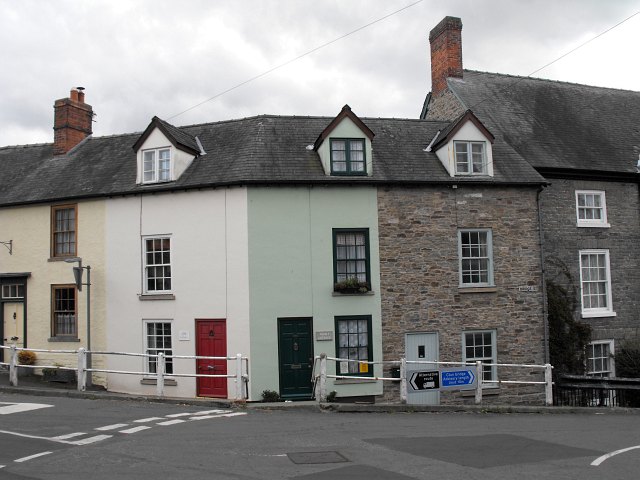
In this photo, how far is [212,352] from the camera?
18672 mm

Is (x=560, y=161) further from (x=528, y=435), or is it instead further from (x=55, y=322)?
(x=55, y=322)

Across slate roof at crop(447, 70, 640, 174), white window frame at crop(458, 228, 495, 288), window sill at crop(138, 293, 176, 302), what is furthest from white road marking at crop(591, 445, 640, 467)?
window sill at crop(138, 293, 176, 302)

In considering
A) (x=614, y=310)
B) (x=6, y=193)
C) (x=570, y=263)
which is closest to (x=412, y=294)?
(x=570, y=263)

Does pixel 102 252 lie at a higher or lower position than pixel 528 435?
higher

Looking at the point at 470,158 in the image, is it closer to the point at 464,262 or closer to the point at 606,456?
the point at 464,262

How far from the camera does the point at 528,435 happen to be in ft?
41.2

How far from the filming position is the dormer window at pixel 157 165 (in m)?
19.8

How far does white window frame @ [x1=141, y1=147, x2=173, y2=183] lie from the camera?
64.9ft

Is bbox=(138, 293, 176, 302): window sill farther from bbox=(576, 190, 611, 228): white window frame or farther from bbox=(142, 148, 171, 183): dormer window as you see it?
bbox=(576, 190, 611, 228): white window frame

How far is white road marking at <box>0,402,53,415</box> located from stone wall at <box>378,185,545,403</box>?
372 inches

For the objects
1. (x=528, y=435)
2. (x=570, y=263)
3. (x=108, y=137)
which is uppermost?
(x=108, y=137)

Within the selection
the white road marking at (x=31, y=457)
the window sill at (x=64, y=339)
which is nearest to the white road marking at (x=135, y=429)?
the white road marking at (x=31, y=457)

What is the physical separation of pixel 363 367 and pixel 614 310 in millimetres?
10470

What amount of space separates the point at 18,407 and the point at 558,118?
71.0ft
